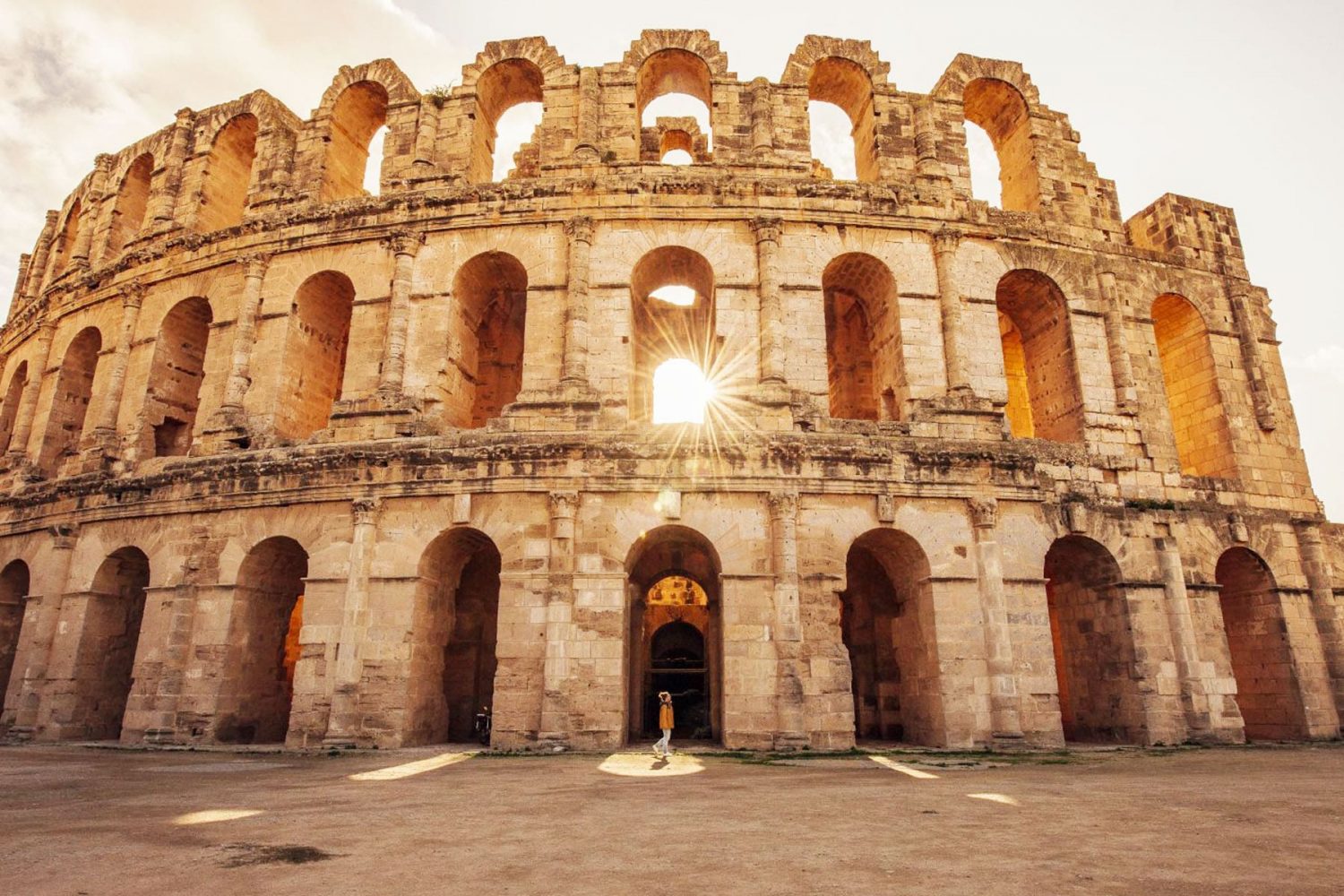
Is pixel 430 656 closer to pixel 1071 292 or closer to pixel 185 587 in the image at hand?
pixel 185 587

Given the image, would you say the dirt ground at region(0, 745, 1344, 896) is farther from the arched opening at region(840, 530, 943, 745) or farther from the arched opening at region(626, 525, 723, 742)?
the arched opening at region(626, 525, 723, 742)

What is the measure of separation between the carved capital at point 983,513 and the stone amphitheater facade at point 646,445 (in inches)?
4.7

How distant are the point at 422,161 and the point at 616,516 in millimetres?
9673

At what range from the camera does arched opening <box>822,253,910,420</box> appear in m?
15.7

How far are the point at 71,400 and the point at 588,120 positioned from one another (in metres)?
15.2

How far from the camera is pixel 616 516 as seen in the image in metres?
13.5

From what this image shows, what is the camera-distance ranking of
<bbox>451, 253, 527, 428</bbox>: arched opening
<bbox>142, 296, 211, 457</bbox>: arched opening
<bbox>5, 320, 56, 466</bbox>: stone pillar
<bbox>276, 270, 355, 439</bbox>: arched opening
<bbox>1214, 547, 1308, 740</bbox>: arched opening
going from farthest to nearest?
1. <bbox>5, 320, 56, 466</bbox>: stone pillar
2. <bbox>142, 296, 211, 457</bbox>: arched opening
3. <bbox>276, 270, 355, 439</bbox>: arched opening
4. <bbox>451, 253, 527, 428</bbox>: arched opening
5. <bbox>1214, 547, 1308, 740</bbox>: arched opening

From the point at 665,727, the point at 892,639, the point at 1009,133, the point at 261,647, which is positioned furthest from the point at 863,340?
the point at 261,647

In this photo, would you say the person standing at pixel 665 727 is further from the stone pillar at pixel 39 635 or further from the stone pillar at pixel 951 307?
the stone pillar at pixel 39 635

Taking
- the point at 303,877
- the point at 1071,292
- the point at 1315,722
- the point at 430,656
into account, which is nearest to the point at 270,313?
the point at 430,656

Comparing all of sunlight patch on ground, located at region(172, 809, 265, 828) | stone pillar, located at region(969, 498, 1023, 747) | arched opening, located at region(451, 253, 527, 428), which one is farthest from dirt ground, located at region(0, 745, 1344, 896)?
arched opening, located at region(451, 253, 527, 428)

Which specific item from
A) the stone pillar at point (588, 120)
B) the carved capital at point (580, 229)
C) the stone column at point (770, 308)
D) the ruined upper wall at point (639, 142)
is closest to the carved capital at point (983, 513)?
the stone column at point (770, 308)

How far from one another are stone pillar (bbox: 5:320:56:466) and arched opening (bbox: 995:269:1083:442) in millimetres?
24040

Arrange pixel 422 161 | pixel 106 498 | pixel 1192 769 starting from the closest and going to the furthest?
1. pixel 1192 769
2. pixel 106 498
3. pixel 422 161
